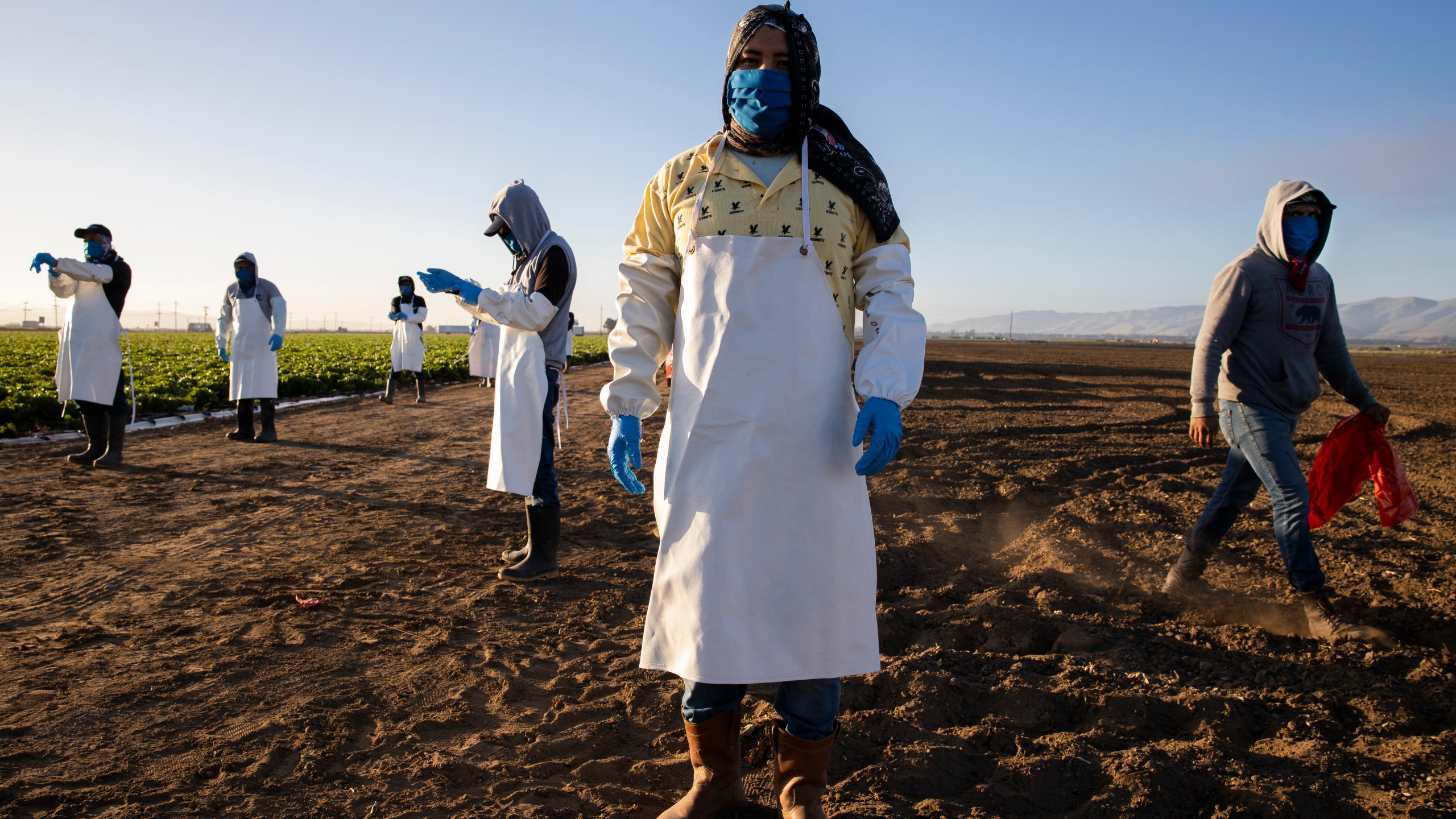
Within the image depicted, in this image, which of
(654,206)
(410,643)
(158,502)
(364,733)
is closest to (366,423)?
(158,502)

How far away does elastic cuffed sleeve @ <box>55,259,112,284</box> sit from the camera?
642cm

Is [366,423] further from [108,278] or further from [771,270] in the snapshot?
[771,270]

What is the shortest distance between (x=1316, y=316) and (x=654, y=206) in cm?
318

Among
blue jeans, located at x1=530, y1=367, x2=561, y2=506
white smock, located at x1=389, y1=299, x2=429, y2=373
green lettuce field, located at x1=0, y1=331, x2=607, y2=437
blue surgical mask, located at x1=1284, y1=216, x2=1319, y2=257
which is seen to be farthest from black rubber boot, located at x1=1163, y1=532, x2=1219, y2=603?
white smock, located at x1=389, y1=299, x2=429, y2=373

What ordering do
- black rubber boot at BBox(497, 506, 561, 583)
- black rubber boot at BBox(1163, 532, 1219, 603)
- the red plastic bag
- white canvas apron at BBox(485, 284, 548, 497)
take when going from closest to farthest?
the red plastic bag, black rubber boot at BBox(1163, 532, 1219, 603), white canvas apron at BBox(485, 284, 548, 497), black rubber boot at BBox(497, 506, 561, 583)

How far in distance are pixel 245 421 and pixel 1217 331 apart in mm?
9279

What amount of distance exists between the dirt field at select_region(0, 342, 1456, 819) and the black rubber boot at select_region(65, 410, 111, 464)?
2.26ft

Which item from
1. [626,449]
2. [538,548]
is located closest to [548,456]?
[538,548]

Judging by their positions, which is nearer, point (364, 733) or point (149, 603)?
point (364, 733)

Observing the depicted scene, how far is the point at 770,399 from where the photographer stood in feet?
6.19

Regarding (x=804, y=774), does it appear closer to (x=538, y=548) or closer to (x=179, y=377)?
(x=538, y=548)

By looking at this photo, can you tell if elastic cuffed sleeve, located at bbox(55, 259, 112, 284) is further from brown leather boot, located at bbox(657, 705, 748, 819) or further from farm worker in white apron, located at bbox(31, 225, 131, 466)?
brown leather boot, located at bbox(657, 705, 748, 819)

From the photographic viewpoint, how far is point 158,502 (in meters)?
5.73

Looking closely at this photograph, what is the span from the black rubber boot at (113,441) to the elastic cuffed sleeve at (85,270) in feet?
4.07
